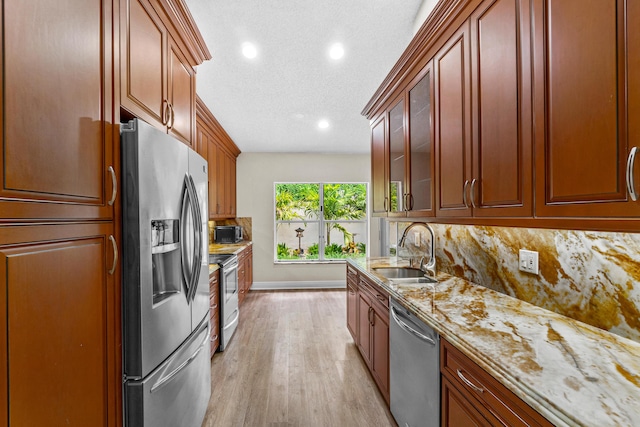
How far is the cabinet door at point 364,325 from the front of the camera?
2.50 m

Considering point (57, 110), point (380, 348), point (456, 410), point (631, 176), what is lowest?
point (380, 348)

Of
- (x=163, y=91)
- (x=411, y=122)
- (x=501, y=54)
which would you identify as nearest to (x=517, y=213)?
(x=501, y=54)

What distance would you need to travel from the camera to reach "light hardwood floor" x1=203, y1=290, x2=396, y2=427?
211 centimetres

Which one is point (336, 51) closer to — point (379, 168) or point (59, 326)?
point (379, 168)

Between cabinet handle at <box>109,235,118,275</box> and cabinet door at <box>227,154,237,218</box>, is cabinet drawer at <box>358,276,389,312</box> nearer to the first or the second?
cabinet handle at <box>109,235,118,275</box>

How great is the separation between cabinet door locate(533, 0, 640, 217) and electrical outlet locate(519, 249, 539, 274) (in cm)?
54

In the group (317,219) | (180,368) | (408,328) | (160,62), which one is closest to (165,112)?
(160,62)

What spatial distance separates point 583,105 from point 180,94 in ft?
6.66

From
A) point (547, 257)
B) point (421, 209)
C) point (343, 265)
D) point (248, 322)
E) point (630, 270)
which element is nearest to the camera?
point (630, 270)

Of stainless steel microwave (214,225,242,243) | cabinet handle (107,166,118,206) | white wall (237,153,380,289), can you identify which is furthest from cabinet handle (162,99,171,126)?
white wall (237,153,380,289)

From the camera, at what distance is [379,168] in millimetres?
3084

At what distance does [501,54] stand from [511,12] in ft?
0.51

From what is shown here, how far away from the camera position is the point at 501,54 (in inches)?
52.2

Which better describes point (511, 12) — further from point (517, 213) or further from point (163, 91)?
point (163, 91)
